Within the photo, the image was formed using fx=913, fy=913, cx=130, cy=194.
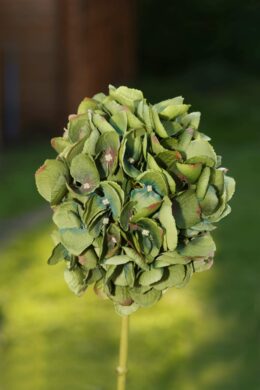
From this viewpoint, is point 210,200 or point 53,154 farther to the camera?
point 53,154

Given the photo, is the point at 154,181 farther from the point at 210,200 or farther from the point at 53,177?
the point at 53,177

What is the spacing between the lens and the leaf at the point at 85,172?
3.35 meters

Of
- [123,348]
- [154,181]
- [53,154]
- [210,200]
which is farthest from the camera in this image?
[53,154]

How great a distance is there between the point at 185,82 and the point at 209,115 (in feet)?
8.21

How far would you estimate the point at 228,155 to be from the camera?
43.0ft

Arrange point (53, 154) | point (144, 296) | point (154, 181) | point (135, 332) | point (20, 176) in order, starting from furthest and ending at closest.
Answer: point (53, 154) < point (20, 176) < point (135, 332) < point (144, 296) < point (154, 181)

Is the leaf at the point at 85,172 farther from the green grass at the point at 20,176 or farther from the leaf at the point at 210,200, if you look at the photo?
the green grass at the point at 20,176

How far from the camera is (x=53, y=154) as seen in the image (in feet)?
40.9

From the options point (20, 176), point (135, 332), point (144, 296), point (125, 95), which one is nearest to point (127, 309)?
point (144, 296)

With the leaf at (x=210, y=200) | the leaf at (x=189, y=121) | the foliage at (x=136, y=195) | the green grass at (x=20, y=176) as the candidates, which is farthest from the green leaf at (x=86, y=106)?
the green grass at (x=20, y=176)

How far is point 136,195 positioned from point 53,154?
30.0 ft

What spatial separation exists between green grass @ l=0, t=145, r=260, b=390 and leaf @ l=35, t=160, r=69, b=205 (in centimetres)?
310

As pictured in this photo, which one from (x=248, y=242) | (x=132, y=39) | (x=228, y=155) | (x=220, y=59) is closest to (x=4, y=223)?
(x=248, y=242)

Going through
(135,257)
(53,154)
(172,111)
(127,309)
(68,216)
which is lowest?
(53,154)
